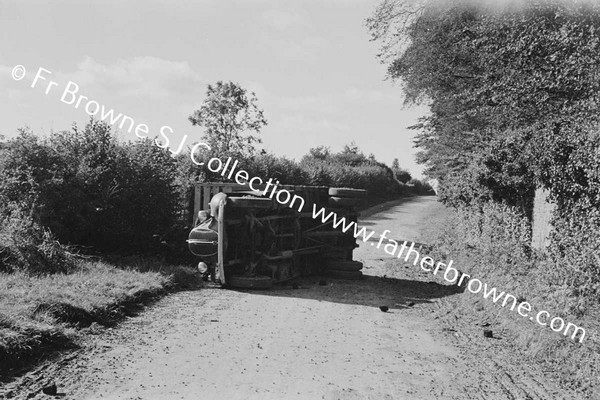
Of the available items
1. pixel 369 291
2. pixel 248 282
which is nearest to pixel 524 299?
pixel 369 291

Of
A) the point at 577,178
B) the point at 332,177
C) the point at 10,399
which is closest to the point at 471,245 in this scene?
the point at 577,178

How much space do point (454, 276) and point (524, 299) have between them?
5.56 meters

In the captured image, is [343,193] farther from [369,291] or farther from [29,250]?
[29,250]

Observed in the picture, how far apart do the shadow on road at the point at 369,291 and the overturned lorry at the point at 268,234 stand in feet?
1.16

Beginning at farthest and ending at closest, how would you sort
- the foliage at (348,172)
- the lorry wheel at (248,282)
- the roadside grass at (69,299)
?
the foliage at (348,172) < the lorry wheel at (248,282) < the roadside grass at (69,299)

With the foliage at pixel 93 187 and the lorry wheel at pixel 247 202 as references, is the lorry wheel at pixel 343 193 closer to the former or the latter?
the lorry wheel at pixel 247 202

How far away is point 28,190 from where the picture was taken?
1234cm

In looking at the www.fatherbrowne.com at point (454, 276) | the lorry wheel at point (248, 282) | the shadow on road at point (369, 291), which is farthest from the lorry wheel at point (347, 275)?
the lorry wheel at point (248, 282)

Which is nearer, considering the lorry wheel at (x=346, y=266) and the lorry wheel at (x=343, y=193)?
the lorry wheel at (x=346, y=266)

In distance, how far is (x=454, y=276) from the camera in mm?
14977

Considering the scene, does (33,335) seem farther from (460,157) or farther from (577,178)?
(460,157)

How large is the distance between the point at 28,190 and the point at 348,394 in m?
9.08

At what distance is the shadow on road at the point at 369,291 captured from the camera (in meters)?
11.4

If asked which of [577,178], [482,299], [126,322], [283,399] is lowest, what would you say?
[126,322]
